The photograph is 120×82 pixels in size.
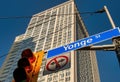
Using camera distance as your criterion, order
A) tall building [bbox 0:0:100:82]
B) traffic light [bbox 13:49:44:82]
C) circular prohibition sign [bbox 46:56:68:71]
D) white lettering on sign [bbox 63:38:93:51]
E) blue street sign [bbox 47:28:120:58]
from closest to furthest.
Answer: traffic light [bbox 13:49:44:82]
circular prohibition sign [bbox 46:56:68:71]
blue street sign [bbox 47:28:120:58]
white lettering on sign [bbox 63:38:93:51]
tall building [bbox 0:0:100:82]

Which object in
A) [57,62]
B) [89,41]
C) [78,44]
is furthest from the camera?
[78,44]

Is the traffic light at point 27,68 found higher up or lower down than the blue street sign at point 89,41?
lower down

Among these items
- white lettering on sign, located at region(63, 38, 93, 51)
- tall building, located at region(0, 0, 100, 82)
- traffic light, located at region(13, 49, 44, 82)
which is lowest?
traffic light, located at region(13, 49, 44, 82)

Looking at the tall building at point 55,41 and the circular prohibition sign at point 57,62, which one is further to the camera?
the tall building at point 55,41

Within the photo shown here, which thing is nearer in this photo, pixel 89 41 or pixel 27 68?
pixel 27 68

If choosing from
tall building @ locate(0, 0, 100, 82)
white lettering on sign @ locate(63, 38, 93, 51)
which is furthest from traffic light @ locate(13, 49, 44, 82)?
tall building @ locate(0, 0, 100, 82)

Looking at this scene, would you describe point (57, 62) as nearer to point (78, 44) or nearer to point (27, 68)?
point (27, 68)

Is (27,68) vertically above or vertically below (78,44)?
below

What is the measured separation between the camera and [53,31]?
132 m

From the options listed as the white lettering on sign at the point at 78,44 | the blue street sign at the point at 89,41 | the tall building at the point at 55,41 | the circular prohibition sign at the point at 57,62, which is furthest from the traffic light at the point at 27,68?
the tall building at the point at 55,41

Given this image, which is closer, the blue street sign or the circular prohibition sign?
the circular prohibition sign

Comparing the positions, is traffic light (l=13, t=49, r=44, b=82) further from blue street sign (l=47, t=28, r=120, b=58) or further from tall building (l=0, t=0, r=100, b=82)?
tall building (l=0, t=0, r=100, b=82)

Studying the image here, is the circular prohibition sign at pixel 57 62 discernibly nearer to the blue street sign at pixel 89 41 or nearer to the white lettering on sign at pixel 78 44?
the blue street sign at pixel 89 41

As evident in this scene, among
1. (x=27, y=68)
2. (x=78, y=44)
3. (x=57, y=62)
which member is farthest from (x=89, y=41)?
(x=27, y=68)
